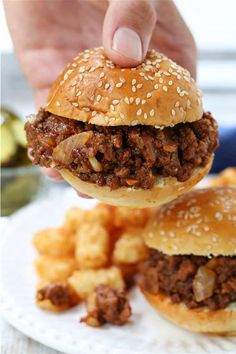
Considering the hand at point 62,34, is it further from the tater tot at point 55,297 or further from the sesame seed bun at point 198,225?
the tater tot at point 55,297

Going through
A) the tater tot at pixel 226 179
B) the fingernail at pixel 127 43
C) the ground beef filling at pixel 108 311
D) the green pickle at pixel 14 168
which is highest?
the fingernail at pixel 127 43

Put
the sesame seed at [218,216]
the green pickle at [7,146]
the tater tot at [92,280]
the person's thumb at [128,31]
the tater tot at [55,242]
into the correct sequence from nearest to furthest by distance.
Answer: the person's thumb at [128,31] < the sesame seed at [218,216] < the tater tot at [92,280] < the tater tot at [55,242] < the green pickle at [7,146]

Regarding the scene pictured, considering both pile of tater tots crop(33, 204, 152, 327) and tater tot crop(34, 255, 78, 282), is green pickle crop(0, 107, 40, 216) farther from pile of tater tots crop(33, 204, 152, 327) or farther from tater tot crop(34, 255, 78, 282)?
tater tot crop(34, 255, 78, 282)

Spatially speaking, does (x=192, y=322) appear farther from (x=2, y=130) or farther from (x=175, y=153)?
(x=2, y=130)

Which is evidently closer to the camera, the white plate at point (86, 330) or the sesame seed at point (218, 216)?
the white plate at point (86, 330)

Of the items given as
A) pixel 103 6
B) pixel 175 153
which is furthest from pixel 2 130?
pixel 175 153

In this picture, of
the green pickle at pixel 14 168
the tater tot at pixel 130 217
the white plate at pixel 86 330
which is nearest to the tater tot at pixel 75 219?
the tater tot at pixel 130 217

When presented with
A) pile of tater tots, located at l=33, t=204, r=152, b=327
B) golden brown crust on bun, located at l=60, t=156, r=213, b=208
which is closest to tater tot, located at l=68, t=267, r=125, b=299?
pile of tater tots, located at l=33, t=204, r=152, b=327

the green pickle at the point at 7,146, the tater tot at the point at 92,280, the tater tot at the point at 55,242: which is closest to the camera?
the tater tot at the point at 92,280

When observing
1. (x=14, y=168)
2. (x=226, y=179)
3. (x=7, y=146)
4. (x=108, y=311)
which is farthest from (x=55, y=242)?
(x=226, y=179)
